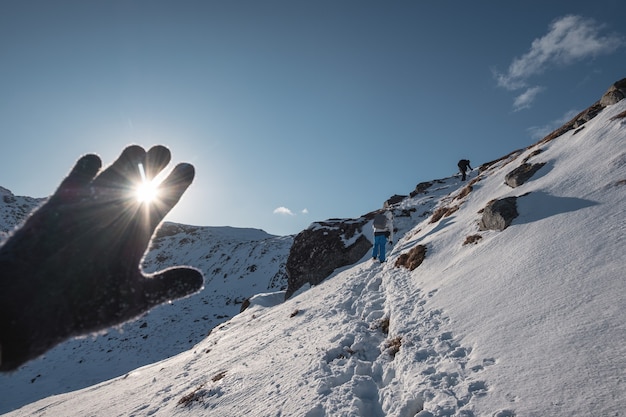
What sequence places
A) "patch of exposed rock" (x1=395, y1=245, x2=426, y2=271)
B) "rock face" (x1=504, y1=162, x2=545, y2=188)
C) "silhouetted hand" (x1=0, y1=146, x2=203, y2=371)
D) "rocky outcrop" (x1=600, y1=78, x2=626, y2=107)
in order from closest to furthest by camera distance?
"silhouetted hand" (x1=0, y1=146, x2=203, y2=371) < "patch of exposed rock" (x1=395, y1=245, x2=426, y2=271) < "rock face" (x1=504, y1=162, x2=545, y2=188) < "rocky outcrop" (x1=600, y1=78, x2=626, y2=107)

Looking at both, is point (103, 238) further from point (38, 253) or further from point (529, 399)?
point (529, 399)

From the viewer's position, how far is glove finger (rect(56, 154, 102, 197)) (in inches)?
85.1

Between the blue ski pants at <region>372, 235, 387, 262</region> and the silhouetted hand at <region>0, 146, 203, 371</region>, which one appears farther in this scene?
the blue ski pants at <region>372, 235, 387, 262</region>

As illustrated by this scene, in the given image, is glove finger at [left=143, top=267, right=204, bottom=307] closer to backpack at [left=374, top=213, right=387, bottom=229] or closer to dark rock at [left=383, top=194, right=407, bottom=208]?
backpack at [left=374, top=213, right=387, bottom=229]

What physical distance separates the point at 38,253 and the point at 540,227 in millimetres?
9204

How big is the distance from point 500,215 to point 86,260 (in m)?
10.2

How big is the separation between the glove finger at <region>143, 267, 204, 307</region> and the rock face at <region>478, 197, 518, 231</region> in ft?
30.0

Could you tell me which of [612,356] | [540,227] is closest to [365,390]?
[612,356]

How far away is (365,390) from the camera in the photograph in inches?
212

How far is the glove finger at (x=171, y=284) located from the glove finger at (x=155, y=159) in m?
0.77

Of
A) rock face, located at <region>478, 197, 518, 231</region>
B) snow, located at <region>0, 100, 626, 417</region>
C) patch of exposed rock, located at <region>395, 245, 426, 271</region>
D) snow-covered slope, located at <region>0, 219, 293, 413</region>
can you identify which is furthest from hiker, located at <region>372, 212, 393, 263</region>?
snow-covered slope, located at <region>0, 219, 293, 413</region>

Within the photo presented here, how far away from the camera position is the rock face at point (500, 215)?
30.6 ft

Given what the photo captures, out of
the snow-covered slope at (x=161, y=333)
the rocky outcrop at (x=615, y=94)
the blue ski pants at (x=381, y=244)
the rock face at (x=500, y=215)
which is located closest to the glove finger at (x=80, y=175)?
Result: the snow-covered slope at (x=161, y=333)

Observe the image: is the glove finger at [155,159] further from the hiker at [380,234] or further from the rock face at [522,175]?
the rock face at [522,175]
